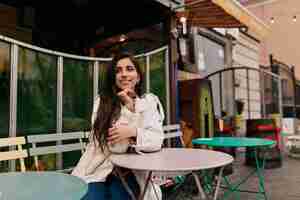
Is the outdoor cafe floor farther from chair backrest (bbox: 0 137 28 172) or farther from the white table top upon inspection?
chair backrest (bbox: 0 137 28 172)

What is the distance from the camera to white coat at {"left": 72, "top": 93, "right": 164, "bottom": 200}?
1.61 metres

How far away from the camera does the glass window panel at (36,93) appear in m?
2.26

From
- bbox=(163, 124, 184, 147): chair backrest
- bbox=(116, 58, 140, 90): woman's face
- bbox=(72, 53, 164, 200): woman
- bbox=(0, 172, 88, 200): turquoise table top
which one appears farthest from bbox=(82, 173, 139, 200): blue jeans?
bbox=(163, 124, 184, 147): chair backrest

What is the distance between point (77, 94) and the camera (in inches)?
110

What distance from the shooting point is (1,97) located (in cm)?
211

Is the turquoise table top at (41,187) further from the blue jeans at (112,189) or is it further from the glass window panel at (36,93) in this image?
the glass window panel at (36,93)

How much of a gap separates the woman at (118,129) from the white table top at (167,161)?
0.09 metres

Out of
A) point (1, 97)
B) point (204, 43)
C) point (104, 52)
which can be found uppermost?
point (204, 43)

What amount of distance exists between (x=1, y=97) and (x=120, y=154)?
→ 3.74ft

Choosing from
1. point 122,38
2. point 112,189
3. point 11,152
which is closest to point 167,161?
point 112,189

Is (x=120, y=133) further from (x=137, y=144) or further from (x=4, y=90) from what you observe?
(x=4, y=90)

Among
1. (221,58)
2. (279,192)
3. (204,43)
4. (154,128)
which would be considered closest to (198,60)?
(204,43)

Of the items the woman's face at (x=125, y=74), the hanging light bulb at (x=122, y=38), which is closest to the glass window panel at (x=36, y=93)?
the woman's face at (x=125, y=74)

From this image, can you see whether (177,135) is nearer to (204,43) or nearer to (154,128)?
(154,128)
